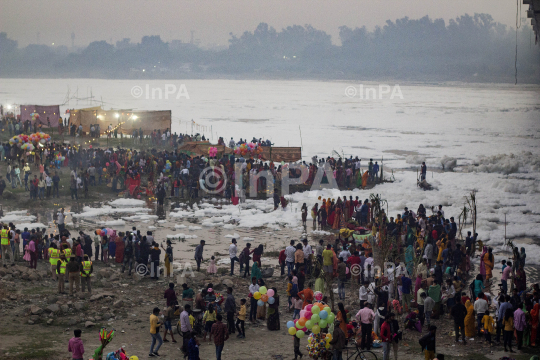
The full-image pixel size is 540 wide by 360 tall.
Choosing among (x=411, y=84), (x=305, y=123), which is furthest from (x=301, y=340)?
(x=411, y=84)

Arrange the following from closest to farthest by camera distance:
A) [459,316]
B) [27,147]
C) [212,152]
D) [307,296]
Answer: [459,316] → [307,296] → [27,147] → [212,152]

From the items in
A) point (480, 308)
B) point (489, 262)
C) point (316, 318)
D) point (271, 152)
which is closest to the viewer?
point (316, 318)

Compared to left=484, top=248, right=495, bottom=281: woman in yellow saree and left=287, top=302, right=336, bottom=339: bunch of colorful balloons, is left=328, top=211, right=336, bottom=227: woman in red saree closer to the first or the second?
left=484, top=248, right=495, bottom=281: woman in yellow saree

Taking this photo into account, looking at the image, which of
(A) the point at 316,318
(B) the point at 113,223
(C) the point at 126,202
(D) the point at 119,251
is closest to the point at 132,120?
(C) the point at 126,202

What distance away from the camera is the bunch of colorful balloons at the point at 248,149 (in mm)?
28734

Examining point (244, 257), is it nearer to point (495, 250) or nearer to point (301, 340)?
point (301, 340)

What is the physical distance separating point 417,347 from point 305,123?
57119mm

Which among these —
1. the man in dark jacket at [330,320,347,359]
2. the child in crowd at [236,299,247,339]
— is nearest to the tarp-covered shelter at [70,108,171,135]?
the child in crowd at [236,299,247,339]

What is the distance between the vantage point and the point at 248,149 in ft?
95.0

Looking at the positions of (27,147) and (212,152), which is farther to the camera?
(212,152)

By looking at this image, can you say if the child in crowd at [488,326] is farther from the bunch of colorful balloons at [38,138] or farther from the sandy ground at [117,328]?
the bunch of colorful balloons at [38,138]

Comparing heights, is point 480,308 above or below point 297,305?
above

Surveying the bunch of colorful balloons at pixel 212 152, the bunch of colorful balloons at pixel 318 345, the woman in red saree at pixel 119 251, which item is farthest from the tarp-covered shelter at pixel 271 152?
the bunch of colorful balloons at pixel 318 345

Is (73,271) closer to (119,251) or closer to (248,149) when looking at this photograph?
(119,251)
